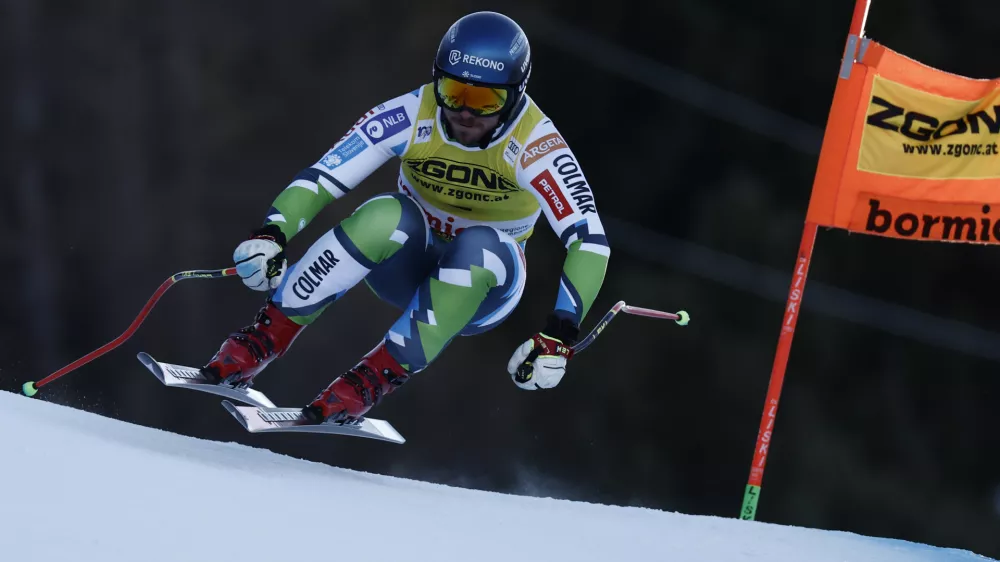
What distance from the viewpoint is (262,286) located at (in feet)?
11.5

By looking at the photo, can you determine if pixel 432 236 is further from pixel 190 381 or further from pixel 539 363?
pixel 190 381

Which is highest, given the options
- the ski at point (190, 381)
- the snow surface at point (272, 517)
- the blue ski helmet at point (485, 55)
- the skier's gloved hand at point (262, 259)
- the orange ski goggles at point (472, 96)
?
the blue ski helmet at point (485, 55)

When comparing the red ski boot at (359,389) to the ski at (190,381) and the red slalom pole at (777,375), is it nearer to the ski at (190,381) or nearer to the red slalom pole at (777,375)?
the ski at (190,381)

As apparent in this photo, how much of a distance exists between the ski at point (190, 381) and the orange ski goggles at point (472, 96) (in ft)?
3.79

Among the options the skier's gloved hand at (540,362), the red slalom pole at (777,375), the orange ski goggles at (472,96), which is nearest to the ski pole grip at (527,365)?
the skier's gloved hand at (540,362)

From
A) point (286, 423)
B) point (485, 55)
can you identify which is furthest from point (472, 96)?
point (286, 423)

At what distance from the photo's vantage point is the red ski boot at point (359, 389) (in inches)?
143

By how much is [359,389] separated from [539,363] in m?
0.64

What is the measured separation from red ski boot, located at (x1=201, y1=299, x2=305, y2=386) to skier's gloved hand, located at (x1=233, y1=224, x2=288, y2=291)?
283 mm

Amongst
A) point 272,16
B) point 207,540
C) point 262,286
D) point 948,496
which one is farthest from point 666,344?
point 207,540

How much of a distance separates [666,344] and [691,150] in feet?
3.62

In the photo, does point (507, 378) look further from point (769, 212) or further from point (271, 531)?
point (271, 531)

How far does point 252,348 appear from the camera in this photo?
12.2 ft

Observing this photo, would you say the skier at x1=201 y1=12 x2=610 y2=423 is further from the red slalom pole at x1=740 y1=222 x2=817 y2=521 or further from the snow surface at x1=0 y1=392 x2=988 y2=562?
the red slalom pole at x1=740 y1=222 x2=817 y2=521
